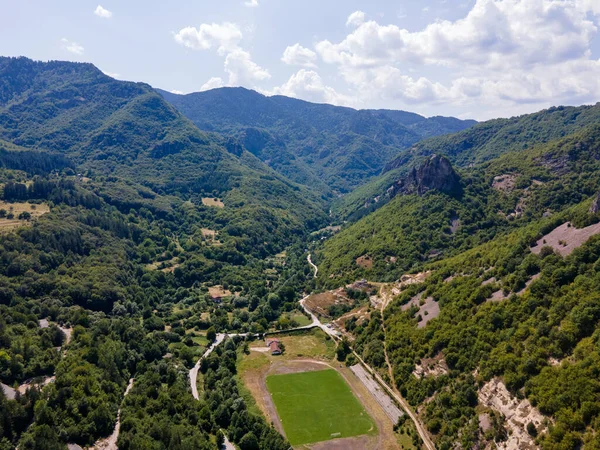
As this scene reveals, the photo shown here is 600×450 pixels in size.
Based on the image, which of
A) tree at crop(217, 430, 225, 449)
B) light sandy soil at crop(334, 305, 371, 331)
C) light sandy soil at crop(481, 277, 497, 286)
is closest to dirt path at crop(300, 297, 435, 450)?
light sandy soil at crop(334, 305, 371, 331)

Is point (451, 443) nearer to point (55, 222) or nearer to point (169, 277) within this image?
point (169, 277)

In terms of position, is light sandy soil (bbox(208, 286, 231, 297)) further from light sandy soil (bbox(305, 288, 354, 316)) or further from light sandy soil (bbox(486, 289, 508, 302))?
light sandy soil (bbox(486, 289, 508, 302))

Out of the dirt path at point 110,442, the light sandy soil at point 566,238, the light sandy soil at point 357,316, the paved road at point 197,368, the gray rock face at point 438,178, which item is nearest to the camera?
the dirt path at point 110,442

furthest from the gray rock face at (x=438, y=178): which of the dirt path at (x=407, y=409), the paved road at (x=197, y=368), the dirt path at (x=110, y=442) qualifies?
the dirt path at (x=110, y=442)

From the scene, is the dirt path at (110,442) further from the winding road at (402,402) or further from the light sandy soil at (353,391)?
the winding road at (402,402)

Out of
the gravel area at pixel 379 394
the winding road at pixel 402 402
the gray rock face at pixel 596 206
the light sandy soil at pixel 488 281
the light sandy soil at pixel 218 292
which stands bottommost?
the light sandy soil at pixel 218 292

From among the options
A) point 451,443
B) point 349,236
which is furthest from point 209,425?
point 349,236
